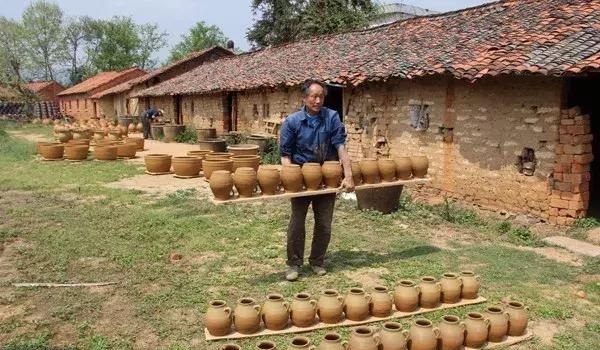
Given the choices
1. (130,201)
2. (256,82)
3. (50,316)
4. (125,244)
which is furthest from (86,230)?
(256,82)

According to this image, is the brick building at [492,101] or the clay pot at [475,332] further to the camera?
the brick building at [492,101]

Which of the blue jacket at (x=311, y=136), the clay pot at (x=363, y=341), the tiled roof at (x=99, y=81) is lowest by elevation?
the clay pot at (x=363, y=341)

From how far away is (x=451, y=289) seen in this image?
464 cm

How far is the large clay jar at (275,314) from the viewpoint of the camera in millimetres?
4090

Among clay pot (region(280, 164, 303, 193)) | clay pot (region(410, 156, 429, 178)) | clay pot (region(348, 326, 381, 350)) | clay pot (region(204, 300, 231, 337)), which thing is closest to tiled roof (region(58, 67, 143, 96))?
clay pot (region(410, 156, 429, 178))

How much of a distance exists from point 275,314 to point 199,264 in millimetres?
2070

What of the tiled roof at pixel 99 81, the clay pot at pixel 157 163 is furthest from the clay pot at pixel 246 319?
the tiled roof at pixel 99 81

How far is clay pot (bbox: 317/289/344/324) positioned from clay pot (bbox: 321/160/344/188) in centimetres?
141

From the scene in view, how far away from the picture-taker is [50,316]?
14.8ft

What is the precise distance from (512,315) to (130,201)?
7319mm

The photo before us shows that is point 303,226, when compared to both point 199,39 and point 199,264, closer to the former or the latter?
point 199,264

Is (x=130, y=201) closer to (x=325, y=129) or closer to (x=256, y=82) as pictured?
(x=325, y=129)

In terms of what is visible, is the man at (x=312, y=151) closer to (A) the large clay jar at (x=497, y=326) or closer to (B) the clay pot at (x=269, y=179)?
(B) the clay pot at (x=269, y=179)

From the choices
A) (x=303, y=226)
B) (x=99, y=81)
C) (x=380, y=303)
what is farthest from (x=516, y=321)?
(x=99, y=81)
